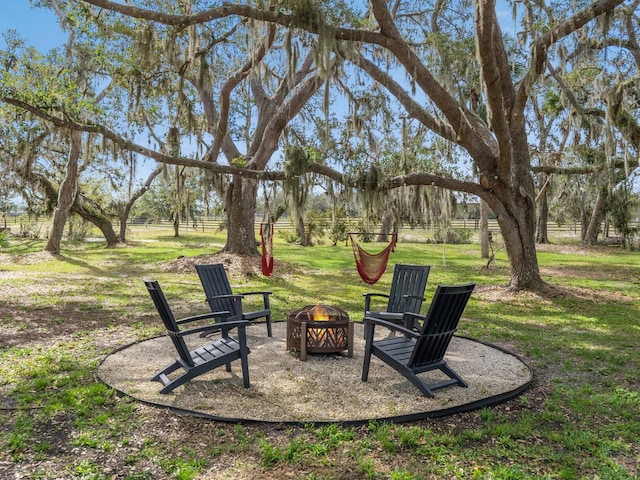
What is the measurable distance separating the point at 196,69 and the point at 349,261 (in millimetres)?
7341

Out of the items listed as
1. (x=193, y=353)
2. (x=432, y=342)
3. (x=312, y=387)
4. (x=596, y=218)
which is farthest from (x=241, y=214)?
(x=596, y=218)

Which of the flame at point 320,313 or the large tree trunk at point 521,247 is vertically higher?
the large tree trunk at point 521,247

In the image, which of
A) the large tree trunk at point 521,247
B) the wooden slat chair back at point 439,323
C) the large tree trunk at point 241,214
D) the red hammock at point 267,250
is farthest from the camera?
the large tree trunk at point 241,214

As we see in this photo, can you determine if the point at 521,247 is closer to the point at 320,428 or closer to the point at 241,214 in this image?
the point at 320,428

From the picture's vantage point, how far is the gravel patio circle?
2.98 metres

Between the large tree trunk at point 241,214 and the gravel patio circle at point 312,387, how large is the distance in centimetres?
718

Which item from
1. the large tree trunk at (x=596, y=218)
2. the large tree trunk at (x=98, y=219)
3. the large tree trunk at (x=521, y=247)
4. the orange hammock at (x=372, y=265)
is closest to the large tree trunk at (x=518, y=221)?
the large tree trunk at (x=521, y=247)

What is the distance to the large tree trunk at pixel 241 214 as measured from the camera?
11531 millimetres

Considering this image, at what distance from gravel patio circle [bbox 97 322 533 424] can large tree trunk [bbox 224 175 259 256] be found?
718cm

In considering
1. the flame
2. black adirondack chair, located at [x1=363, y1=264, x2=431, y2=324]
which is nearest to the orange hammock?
black adirondack chair, located at [x1=363, y1=264, x2=431, y2=324]

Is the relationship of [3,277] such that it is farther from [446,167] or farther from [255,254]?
[446,167]

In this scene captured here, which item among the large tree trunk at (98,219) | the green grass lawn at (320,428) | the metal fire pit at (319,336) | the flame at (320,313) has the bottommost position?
the green grass lawn at (320,428)

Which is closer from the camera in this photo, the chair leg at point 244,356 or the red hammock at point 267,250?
the chair leg at point 244,356

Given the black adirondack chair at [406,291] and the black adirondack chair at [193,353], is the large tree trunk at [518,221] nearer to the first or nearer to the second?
the black adirondack chair at [406,291]
